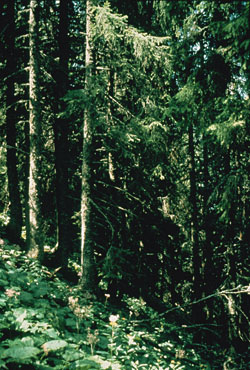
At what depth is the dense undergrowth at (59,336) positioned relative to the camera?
11.5ft

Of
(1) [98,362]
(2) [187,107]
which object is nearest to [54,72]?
(2) [187,107]

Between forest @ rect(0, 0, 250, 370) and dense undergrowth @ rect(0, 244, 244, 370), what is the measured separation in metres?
0.05

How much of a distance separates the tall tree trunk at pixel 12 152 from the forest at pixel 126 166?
44 millimetres

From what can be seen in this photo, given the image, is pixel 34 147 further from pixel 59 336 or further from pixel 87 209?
pixel 59 336

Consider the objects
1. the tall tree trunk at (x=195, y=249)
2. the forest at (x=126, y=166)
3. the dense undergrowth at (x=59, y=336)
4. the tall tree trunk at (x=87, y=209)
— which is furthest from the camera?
the tall tree trunk at (x=195, y=249)

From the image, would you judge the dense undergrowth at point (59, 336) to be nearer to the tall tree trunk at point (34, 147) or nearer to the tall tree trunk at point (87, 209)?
the tall tree trunk at point (87, 209)

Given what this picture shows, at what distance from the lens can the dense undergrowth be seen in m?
3.49

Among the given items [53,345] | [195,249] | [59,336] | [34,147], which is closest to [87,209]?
[34,147]

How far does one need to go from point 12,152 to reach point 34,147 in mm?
1962

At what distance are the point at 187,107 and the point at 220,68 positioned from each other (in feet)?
3.97

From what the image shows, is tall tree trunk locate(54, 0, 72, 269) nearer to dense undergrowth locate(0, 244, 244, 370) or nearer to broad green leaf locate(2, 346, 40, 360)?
dense undergrowth locate(0, 244, 244, 370)

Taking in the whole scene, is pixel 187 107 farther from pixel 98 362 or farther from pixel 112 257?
pixel 98 362

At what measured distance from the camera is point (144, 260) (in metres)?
10.8

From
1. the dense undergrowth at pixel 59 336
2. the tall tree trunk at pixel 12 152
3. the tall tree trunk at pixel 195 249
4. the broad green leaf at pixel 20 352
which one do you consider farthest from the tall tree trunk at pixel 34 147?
the broad green leaf at pixel 20 352
